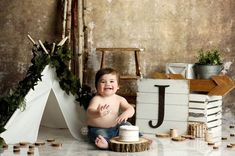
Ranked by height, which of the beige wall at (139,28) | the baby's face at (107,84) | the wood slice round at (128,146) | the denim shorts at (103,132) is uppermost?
the beige wall at (139,28)

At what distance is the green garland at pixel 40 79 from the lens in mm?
3617

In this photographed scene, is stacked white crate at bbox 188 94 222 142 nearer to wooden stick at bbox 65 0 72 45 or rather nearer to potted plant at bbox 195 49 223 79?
potted plant at bbox 195 49 223 79

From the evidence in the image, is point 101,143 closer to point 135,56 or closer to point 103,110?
point 103,110

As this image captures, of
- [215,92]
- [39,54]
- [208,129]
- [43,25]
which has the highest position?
[43,25]

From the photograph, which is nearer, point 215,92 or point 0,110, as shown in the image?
point 0,110

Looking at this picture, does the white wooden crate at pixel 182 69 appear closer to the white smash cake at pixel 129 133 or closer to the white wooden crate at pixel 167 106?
the white wooden crate at pixel 167 106

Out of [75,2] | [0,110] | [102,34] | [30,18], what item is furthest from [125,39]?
[0,110]

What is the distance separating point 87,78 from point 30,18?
0.75 metres

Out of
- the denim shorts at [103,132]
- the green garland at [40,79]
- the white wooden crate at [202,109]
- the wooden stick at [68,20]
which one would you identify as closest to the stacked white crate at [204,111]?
the white wooden crate at [202,109]

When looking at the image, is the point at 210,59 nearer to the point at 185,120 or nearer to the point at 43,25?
the point at 185,120

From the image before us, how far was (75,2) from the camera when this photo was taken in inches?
185

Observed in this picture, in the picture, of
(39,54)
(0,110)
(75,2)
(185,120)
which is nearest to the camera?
(0,110)

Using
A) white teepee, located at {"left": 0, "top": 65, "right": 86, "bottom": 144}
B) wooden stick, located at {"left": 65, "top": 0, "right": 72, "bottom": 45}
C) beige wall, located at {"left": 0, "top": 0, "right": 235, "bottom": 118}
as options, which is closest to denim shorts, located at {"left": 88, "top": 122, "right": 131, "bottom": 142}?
white teepee, located at {"left": 0, "top": 65, "right": 86, "bottom": 144}

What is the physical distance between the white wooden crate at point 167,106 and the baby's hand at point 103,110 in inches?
18.9
